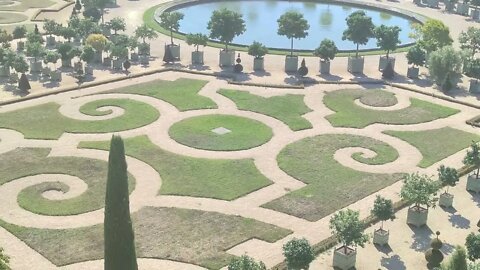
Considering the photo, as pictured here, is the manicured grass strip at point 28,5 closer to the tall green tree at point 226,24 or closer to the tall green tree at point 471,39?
the tall green tree at point 226,24

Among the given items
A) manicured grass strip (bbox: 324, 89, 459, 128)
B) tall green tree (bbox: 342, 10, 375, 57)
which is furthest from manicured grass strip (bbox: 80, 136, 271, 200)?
tall green tree (bbox: 342, 10, 375, 57)

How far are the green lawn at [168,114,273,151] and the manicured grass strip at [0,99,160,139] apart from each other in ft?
13.9

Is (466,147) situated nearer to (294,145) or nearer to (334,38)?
(294,145)

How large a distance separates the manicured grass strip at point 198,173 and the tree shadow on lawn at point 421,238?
12.2 meters

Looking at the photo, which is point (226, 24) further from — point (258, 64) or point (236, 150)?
point (236, 150)

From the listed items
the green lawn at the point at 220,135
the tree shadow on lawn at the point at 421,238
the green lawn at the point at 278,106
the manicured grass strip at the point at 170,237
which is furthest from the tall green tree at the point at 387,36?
the manicured grass strip at the point at 170,237

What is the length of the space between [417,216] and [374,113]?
2346 centimetres

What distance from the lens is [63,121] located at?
6600 cm

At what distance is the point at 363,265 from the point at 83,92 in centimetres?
4227

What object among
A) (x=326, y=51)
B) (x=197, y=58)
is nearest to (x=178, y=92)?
(x=197, y=58)

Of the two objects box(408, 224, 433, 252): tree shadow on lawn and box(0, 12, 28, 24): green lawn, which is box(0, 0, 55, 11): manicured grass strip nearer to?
box(0, 12, 28, 24): green lawn

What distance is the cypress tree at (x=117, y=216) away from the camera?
32.6 metres

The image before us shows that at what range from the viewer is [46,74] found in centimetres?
8138

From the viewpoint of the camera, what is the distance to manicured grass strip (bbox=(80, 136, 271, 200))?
5231 centimetres
